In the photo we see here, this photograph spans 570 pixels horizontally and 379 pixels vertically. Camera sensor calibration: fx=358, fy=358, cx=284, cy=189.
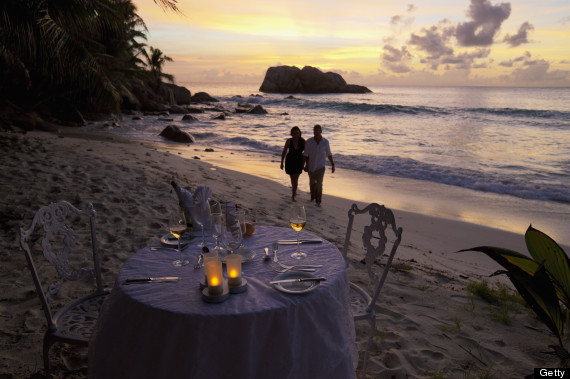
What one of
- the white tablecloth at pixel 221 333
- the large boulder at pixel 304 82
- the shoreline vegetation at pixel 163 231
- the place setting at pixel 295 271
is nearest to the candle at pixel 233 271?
the white tablecloth at pixel 221 333

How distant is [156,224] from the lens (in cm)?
564

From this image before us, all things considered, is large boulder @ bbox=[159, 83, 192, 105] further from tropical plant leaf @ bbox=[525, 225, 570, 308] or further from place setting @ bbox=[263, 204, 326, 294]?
tropical plant leaf @ bbox=[525, 225, 570, 308]

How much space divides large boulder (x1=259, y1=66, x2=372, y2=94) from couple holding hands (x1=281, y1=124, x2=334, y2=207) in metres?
80.1

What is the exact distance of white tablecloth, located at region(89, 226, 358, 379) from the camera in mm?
1654

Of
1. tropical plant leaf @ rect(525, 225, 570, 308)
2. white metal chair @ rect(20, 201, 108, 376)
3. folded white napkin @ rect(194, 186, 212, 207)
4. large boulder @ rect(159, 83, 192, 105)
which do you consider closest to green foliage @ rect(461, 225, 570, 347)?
tropical plant leaf @ rect(525, 225, 570, 308)

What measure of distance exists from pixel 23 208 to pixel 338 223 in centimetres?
541

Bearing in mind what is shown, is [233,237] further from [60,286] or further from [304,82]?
[304,82]

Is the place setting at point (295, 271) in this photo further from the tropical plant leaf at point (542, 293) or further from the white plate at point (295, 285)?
the tropical plant leaf at point (542, 293)

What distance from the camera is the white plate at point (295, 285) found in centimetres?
190

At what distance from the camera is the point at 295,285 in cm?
199

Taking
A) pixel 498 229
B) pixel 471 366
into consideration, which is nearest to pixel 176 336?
pixel 471 366

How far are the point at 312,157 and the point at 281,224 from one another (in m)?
2.34

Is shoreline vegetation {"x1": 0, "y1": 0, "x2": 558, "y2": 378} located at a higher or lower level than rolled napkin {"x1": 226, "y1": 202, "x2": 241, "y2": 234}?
lower

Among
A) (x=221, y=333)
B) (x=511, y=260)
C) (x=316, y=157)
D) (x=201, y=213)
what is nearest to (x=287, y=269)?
(x=221, y=333)
